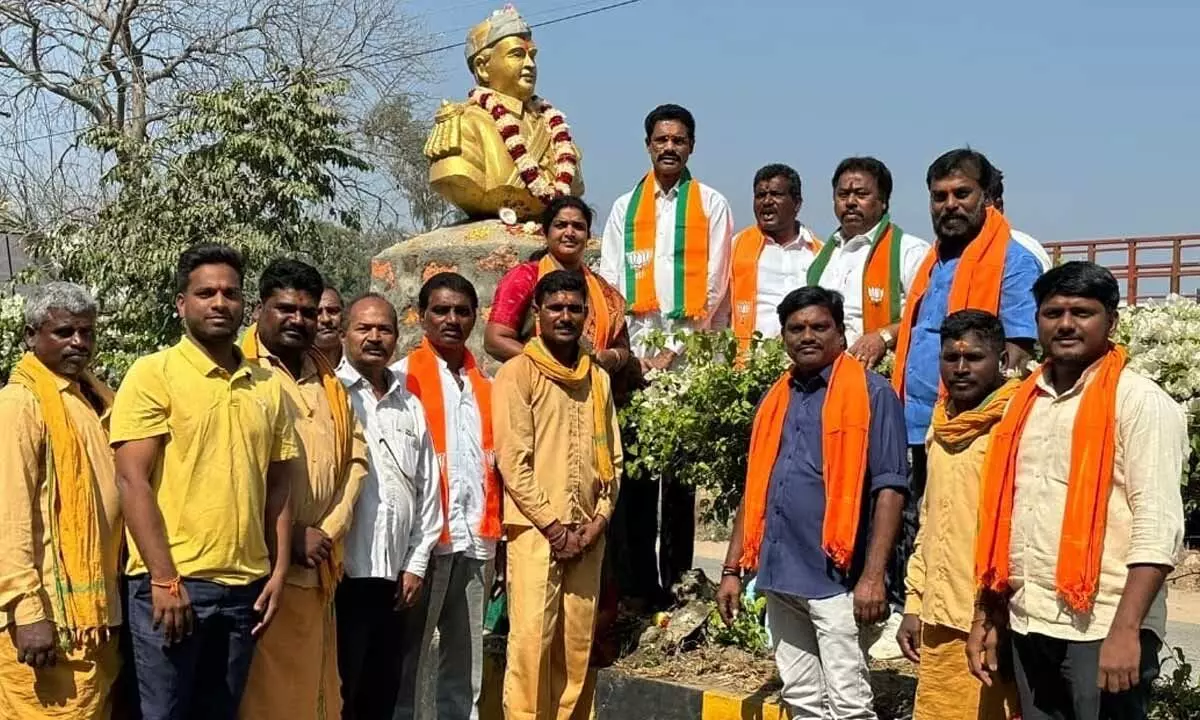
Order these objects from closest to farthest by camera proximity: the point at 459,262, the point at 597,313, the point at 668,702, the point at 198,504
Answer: the point at 198,504, the point at 668,702, the point at 597,313, the point at 459,262

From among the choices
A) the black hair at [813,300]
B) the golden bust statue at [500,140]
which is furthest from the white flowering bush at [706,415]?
the golden bust statue at [500,140]

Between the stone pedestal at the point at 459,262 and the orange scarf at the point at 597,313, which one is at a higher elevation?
the stone pedestal at the point at 459,262

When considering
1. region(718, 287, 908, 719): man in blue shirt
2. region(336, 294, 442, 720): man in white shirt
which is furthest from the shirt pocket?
region(718, 287, 908, 719): man in blue shirt

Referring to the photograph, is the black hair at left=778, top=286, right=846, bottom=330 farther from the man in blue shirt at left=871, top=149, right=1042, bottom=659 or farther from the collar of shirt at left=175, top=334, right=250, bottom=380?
the collar of shirt at left=175, top=334, right=250, bottom=380

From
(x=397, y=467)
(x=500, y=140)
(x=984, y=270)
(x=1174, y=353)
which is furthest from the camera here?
(x=500, y=140)

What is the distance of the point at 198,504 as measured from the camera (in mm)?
3660

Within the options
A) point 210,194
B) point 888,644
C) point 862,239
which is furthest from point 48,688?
point 210,194

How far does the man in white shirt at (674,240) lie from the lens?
6.06 m

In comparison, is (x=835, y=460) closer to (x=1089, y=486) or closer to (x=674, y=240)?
(x=1089, y=486)

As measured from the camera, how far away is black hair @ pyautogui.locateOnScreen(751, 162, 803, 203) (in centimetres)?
569

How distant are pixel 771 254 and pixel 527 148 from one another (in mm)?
2402

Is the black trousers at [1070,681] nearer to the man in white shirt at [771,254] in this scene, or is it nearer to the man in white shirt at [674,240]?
the man in white shirt at [771,254]

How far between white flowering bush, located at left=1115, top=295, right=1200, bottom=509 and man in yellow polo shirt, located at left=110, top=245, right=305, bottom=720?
293 centimetres

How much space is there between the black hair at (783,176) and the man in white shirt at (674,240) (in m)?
0.40
